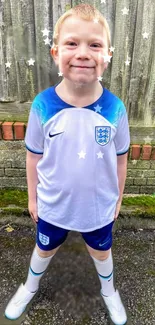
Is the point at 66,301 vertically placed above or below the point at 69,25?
below

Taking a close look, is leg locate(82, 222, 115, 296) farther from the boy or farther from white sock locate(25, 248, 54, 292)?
white sock locate(25, 248, 54, 292)

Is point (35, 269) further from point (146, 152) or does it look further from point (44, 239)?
point (146, 152)

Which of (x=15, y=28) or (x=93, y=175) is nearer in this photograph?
(x=93, y=175)

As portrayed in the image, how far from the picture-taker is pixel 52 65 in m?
2.81

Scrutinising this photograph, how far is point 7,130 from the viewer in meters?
3.05

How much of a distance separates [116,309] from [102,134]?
4.02ft

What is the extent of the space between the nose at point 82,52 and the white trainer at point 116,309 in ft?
5.15

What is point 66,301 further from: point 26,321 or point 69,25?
point 69,25

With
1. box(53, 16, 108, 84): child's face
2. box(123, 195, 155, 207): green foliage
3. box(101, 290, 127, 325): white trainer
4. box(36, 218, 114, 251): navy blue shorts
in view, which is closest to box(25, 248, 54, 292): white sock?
box(36, 218, 114, 251): navy blue shorts

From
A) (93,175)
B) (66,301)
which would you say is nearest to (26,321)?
(66,301)

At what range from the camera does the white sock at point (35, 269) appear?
217cm

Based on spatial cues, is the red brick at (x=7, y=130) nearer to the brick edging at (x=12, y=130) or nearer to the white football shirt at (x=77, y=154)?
the brick edging at (x=12, y=130)

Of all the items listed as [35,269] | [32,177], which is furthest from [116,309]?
[32,177]

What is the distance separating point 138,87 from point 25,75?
3.04 ft
